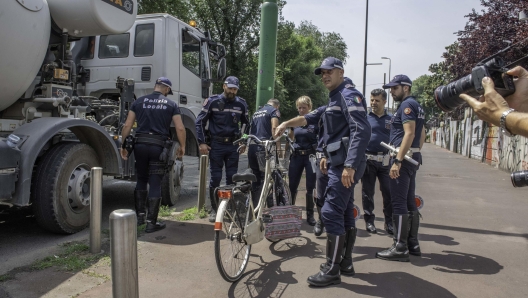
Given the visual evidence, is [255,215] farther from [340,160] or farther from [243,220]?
[340,160]

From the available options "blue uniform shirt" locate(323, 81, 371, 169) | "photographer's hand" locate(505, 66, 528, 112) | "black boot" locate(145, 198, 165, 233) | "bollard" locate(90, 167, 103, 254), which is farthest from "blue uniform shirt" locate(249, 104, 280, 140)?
"photographer's hand" locate(505, 66, 528, 112)

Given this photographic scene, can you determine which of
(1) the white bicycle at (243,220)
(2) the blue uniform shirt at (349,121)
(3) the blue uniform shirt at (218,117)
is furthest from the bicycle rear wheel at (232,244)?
(3) the blue uniform shirt at (218,117)

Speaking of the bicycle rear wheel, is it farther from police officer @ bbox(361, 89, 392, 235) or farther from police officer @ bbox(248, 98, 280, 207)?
police officer @ bbox(361, 89, 392, 235)

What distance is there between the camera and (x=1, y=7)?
3910mm

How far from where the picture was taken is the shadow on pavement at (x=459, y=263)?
13.6 feet

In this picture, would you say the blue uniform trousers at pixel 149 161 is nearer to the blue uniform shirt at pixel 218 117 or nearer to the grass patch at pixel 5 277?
the blue uniform shirt at pixel 218 117

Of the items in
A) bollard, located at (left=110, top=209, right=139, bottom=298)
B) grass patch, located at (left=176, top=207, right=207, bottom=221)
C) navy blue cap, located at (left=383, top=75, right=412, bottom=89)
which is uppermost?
navy blue cap, located at (left=383, top=75, right=412, bottom=89)

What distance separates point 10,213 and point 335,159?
4.94m

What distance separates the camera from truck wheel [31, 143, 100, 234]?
447cm

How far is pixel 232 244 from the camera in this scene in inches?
140

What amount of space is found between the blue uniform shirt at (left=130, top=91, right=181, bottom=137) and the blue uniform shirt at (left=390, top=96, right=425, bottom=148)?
9.03 feet

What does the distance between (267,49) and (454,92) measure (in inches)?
190

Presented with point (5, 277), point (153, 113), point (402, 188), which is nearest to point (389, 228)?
point (402, 188)

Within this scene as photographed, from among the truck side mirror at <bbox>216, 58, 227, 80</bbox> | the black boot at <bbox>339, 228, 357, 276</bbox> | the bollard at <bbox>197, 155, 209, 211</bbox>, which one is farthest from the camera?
the truck side mirror at <bbox>216, 58, 227, 80</bbox>
